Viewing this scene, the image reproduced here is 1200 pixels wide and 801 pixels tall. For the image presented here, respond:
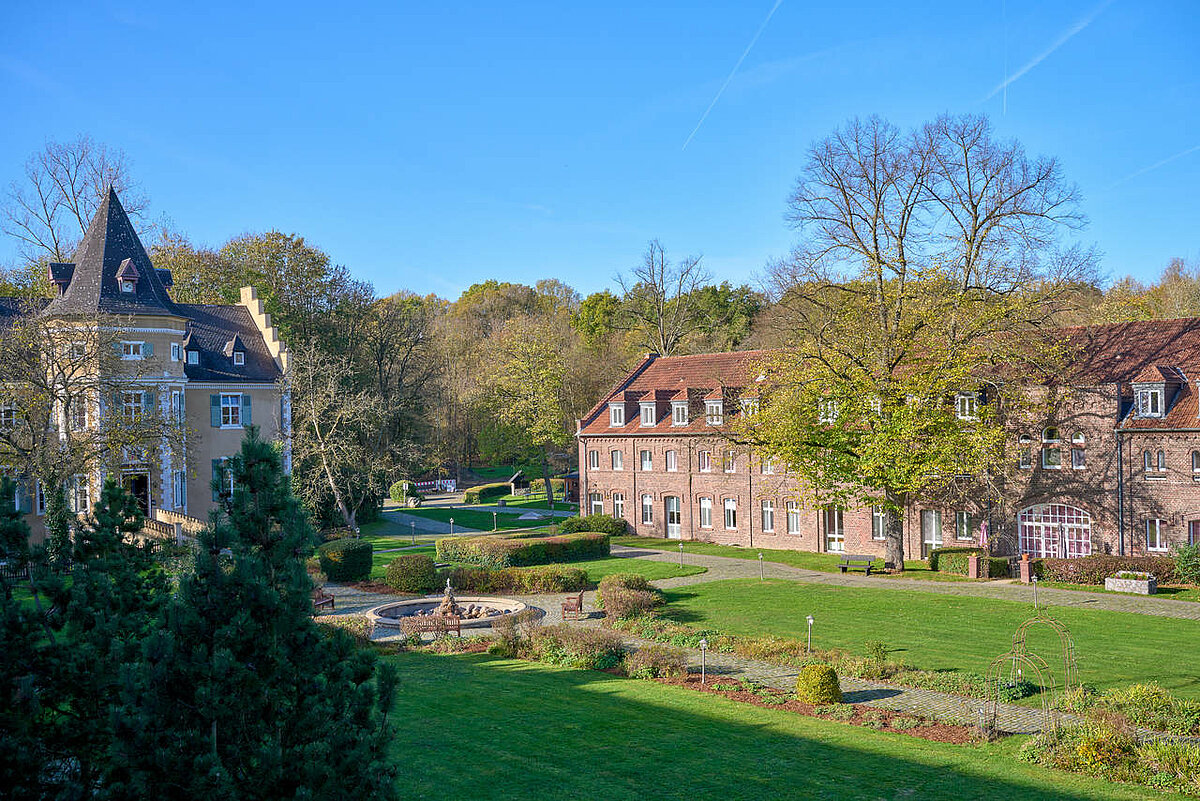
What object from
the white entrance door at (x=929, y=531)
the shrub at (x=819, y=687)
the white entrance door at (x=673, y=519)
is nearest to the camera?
the shrub at (x=819, y=687)

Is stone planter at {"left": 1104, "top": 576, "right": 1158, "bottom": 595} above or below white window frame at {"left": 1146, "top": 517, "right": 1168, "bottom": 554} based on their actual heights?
below

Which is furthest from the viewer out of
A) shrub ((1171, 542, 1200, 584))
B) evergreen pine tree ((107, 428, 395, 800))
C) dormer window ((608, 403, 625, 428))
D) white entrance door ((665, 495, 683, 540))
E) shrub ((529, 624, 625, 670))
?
dormer window ((608, 403, 625, 428))

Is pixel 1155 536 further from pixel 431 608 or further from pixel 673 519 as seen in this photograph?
pixel 431 608

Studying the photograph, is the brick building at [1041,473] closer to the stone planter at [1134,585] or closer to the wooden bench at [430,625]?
the stone planter at [1134,585]

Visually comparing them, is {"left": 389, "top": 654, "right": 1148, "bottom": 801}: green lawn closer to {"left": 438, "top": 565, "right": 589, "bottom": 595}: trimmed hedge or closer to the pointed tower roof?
{"left": 438, "top": 565, "right": 589, "bottom": 595}: trimmed hedge

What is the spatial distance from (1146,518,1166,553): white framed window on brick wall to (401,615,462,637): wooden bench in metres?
25.4

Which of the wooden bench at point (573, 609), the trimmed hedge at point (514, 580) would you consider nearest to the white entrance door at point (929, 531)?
the trimmed hedge at point (514, 580)

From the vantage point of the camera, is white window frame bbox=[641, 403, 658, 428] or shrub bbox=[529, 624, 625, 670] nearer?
shrub bbox=[529, 624, 625, 670]

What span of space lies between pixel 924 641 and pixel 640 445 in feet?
84.2

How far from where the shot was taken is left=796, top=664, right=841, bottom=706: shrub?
17.0 metres

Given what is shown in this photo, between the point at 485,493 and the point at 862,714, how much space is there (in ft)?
180

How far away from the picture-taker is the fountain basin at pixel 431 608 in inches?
1013

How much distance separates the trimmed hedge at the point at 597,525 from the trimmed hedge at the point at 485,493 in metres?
20.5

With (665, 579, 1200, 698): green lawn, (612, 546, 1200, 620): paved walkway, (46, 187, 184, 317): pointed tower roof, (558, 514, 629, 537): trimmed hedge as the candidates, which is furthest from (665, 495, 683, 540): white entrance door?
(46, 187, 184, 317): pointed tower roof
